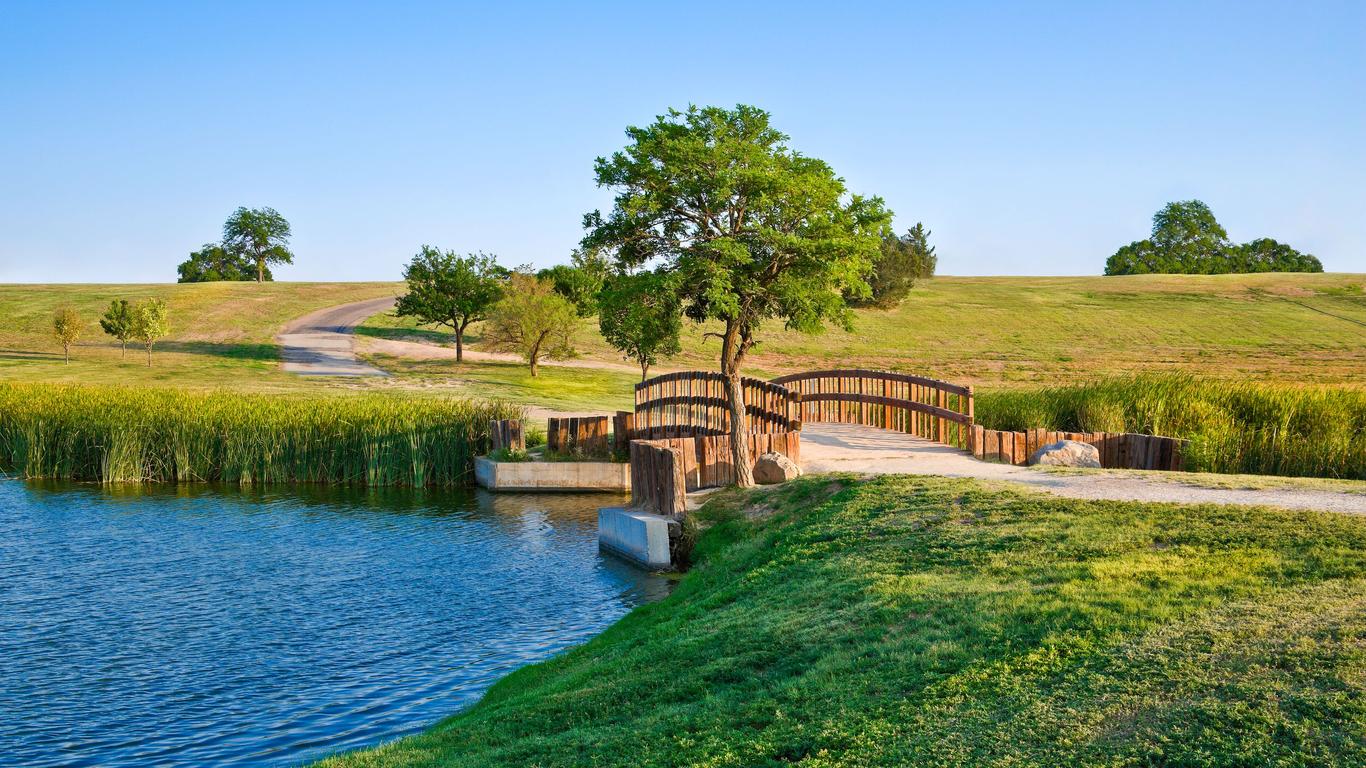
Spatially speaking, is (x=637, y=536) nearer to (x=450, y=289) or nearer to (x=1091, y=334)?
(x=450, y=289)

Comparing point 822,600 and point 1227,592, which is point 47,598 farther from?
point 1227,592

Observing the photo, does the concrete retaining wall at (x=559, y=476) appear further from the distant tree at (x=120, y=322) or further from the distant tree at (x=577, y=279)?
the distant tree at (x=120, y=322)

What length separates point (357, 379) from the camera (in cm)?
5103

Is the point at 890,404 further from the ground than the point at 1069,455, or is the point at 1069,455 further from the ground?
the point at 890,404

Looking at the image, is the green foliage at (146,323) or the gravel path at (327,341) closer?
the gravel path at (327,341)

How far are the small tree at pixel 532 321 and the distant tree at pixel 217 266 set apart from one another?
79123 millimetres

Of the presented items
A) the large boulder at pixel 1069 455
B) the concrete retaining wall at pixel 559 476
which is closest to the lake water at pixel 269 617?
the concrete retaining wall at pixel 559 476

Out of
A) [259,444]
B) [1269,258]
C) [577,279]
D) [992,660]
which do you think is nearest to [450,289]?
[577,279]

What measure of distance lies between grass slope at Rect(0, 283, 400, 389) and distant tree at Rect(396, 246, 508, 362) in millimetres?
8381

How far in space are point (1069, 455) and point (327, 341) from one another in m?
55.9

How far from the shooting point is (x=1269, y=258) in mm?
123500

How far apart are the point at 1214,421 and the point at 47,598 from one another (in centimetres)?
2136

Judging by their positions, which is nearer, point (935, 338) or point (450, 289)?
point (450, 289)

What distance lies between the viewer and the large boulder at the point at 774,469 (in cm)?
Answer: 2019
